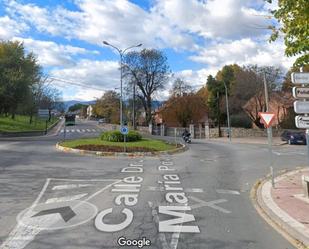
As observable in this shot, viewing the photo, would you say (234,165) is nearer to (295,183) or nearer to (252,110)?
(295,183)

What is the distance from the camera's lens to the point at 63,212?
885 cm

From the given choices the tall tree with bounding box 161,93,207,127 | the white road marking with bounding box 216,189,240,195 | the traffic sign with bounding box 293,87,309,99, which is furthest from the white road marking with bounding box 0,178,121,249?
the tall tree with bounding box 161,93,207,127

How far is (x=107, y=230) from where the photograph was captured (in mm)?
7477

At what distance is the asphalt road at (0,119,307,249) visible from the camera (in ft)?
22.9

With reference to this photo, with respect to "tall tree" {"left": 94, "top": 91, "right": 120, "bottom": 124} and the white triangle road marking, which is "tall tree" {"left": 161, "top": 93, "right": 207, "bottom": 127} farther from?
the white triangle road marking

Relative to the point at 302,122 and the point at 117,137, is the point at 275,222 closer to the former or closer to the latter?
the point at 302,122

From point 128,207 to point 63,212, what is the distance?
5.14 feet

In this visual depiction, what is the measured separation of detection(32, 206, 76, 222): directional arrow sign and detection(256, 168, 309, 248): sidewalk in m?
4.31

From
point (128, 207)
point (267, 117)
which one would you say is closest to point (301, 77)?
point (267, 117)

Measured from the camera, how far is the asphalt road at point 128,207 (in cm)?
698

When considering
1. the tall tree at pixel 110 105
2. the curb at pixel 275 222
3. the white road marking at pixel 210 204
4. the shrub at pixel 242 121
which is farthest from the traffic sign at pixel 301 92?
the tall tree at pixel 110 105

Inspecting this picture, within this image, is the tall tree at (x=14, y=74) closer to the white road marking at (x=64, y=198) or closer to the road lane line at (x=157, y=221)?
the white road marking at (x=64, y=198)

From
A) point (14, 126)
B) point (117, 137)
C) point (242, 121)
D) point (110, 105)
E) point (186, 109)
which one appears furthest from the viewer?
point (110, 105)

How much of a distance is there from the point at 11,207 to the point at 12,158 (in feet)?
34.2
